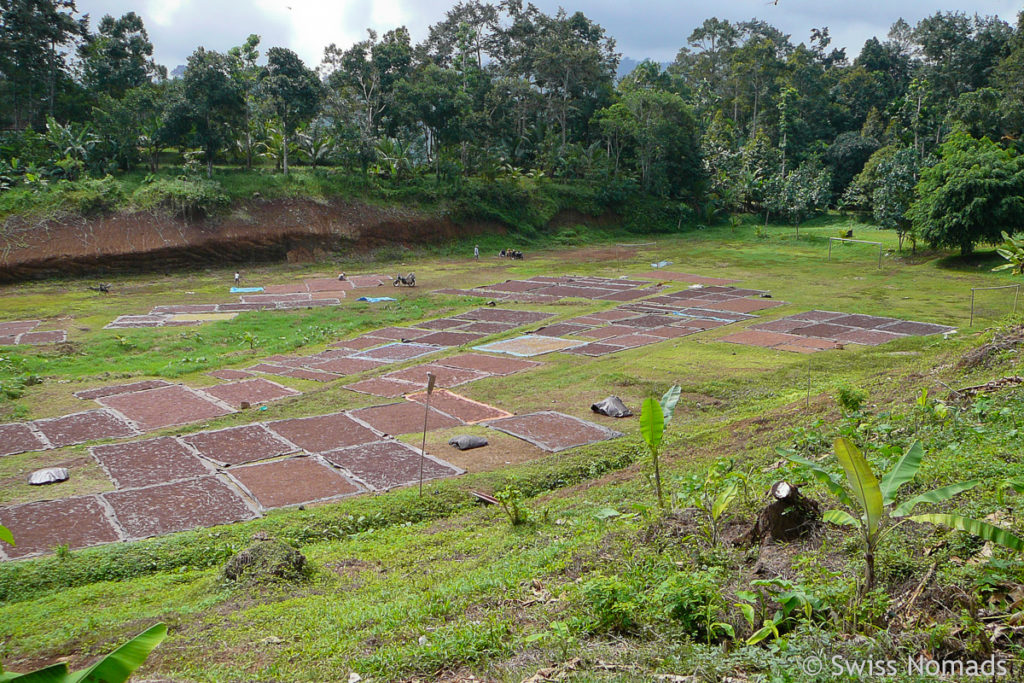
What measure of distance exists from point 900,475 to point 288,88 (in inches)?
1317

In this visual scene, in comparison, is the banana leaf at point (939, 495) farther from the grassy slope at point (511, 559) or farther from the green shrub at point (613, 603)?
the green shrub at point (613, 603)

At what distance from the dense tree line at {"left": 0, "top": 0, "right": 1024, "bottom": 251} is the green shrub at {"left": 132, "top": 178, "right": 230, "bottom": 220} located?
8.94 ft

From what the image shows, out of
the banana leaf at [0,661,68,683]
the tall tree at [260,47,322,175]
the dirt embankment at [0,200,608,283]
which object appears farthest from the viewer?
the tall tree at [260,47,322,175]

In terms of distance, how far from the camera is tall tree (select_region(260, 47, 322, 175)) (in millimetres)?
33094

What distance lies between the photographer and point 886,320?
61.3 ft

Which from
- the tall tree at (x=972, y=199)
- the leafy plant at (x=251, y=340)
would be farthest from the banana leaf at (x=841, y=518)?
the tall tree at (x=972, y=199)

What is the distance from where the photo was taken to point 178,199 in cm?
2973

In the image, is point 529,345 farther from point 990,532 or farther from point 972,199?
point 972,199

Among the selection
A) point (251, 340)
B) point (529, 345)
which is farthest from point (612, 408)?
point (251, 340)

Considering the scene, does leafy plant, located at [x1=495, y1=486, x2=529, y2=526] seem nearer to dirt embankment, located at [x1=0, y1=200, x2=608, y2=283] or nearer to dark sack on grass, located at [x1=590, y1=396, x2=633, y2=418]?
dark sack on grass, located at [x1=590, y1=396, x2=633, y2=418]

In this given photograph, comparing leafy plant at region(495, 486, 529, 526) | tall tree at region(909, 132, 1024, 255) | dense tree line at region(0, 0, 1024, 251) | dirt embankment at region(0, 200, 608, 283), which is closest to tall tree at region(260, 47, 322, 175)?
dense tree line at region(0, 0, 1024, 251)

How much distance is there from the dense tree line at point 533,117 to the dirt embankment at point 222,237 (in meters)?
3.24

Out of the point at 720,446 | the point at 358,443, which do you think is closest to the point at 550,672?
the point at 720,446

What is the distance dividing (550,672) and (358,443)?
23.2 ft
